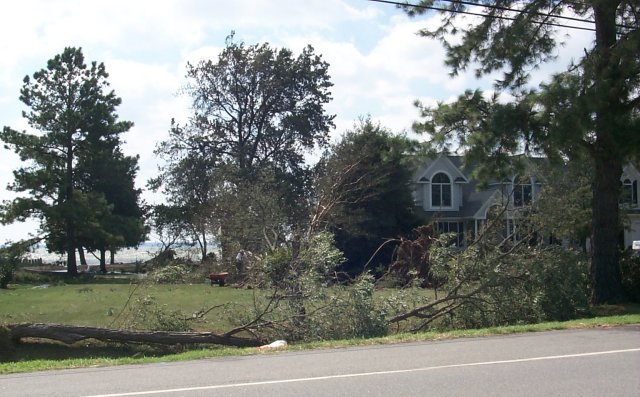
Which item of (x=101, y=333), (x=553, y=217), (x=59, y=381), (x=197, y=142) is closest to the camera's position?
(x=59, y=381)

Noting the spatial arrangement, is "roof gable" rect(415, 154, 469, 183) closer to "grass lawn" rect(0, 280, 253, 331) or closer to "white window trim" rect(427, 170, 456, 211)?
"white window trim" rect(427, 170, 456, 211)

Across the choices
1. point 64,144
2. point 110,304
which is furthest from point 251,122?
point 110,304

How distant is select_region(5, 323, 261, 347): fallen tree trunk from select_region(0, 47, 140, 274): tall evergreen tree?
85.2 feet

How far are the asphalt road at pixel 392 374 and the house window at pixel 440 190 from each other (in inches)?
1289

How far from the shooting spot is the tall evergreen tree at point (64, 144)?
132ft

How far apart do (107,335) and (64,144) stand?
2991 centimetres

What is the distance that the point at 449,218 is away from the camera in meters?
44.3

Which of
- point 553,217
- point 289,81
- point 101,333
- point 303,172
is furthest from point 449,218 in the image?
point 101,333

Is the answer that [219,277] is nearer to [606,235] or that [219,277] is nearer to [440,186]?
[606,235]

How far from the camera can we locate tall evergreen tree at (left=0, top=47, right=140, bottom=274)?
1582 inches

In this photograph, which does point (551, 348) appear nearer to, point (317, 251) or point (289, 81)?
point (317, 251)

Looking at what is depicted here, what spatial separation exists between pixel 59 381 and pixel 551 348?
7.53 m

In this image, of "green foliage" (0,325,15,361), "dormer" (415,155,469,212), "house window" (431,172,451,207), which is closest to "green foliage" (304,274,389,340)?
"green foliage" (0,325,15,361)

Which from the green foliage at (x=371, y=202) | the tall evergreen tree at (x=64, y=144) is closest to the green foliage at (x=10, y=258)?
the tall evergreen tree at (x=64, y=144)
